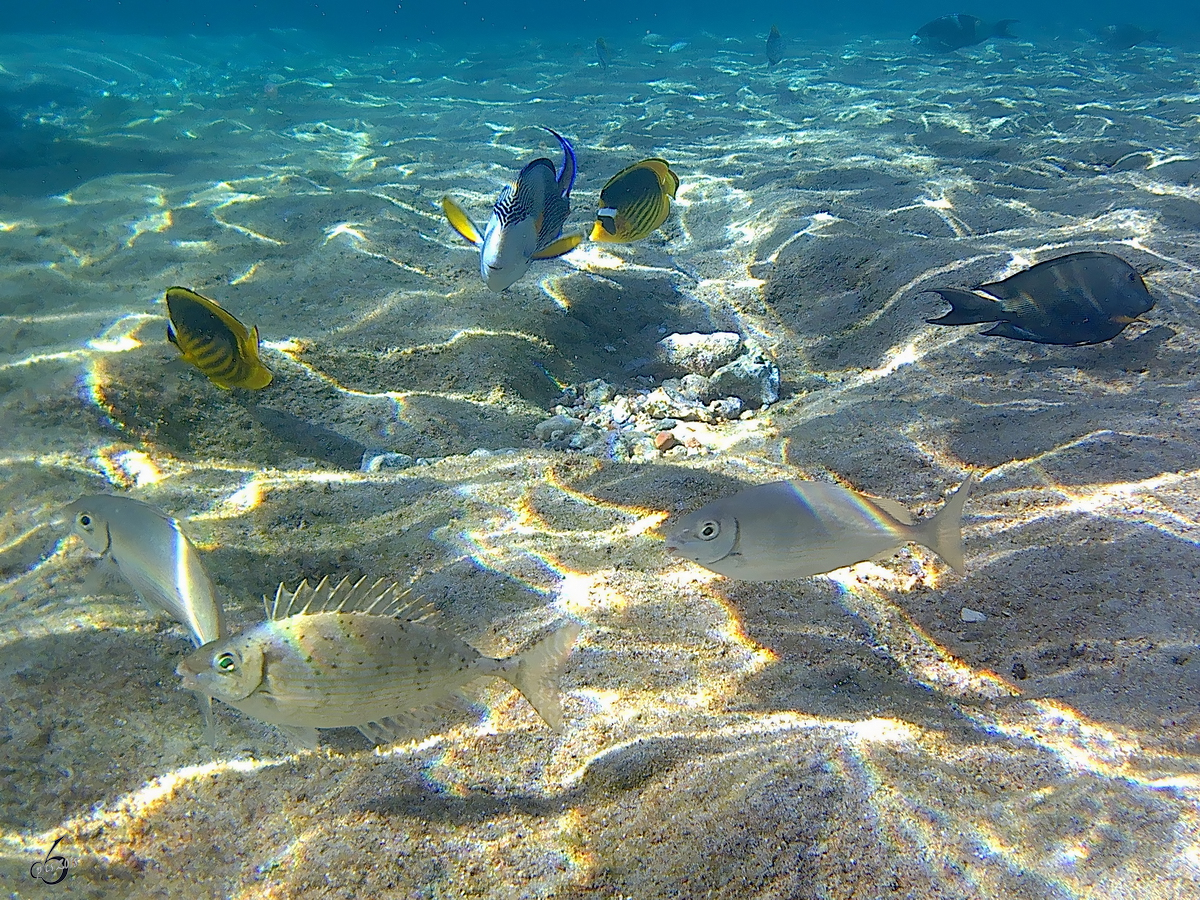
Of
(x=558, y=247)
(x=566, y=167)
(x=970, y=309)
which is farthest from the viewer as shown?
(x=970, y=309)

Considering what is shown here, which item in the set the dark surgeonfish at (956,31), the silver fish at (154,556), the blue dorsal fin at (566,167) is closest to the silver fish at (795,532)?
the silver fish at (154,556)

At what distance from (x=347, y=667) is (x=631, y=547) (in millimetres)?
1591

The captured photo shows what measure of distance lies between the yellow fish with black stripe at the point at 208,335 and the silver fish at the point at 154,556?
1.37m

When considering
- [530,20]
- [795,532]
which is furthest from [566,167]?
[530,20]

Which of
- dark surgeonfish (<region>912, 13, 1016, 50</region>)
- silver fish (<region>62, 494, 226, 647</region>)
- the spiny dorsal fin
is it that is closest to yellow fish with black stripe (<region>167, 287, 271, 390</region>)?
silver fish (<region>62, 494, 226, 647</region>)

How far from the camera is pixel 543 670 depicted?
155 cm

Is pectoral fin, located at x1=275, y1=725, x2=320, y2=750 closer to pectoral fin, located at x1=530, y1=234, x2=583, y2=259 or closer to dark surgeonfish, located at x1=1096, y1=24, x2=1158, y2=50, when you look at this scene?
pectoral fin, located at x1=530, y1=234, x2=583, y2=259

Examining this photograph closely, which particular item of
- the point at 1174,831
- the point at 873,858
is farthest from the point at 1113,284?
the point at 873,858

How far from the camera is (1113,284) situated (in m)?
→ 3.40

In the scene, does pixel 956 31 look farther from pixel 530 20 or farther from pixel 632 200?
pixel 530 20

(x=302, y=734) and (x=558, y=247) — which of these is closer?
(x=302, y=734)

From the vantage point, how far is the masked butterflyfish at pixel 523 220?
2955 millimetres

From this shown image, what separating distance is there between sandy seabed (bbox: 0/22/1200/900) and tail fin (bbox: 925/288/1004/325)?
0.49 m

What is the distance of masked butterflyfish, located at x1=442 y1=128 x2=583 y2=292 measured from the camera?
2.96m
